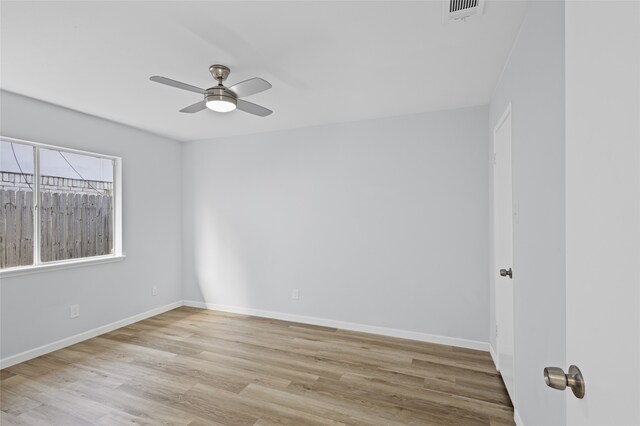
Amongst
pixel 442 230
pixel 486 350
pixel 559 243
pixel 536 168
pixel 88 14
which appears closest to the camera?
pixel 559 243

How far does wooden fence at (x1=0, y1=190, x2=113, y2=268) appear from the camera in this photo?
2.82 metres

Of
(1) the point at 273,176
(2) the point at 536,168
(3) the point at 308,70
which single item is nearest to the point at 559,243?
(2) the point at 536,168

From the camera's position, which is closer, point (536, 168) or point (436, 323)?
point (536, 168)

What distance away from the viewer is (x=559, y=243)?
1277mm

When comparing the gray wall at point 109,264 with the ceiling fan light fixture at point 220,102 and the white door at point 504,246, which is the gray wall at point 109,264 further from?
the white door at point 504,246

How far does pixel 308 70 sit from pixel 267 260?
2545 mm

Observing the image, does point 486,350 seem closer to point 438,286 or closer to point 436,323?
point 436,323

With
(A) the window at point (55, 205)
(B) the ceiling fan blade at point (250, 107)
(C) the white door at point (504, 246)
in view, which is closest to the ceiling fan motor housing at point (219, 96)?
(B) the ceiling fan blade at point (250, 107)

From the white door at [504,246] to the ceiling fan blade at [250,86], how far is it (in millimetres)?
1703

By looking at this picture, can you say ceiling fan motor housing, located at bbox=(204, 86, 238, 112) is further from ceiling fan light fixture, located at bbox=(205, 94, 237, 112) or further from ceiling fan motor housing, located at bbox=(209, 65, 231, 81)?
ceiling fan motor housing, located at bbox=(209, 65, 231, 81)

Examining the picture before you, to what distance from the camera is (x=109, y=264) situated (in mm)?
3627

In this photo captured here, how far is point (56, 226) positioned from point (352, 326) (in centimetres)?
346

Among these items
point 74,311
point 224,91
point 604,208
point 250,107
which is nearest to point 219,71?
point 224,91

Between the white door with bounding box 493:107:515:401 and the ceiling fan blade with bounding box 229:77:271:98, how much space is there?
1703mm
